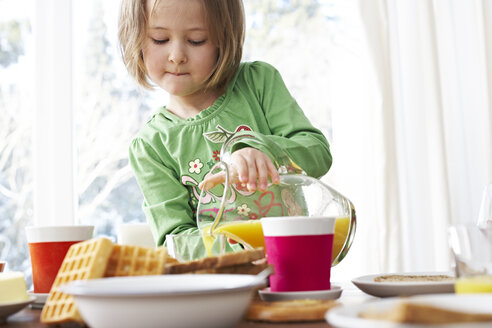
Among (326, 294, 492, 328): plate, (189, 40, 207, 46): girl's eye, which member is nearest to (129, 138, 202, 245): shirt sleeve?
(189, 40, 207, 46): girl's eye

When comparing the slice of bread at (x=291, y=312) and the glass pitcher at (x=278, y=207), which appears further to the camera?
the glass pitcher at (x=278, y=207)

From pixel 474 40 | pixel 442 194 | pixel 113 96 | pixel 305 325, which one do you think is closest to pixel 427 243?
pixel 442 194

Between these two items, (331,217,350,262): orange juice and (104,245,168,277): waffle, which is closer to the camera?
(104,245,168,277): waffle

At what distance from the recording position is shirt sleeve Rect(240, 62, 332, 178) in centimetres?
138

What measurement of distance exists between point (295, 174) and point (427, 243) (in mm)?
1848

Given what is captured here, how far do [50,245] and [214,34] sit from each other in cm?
92

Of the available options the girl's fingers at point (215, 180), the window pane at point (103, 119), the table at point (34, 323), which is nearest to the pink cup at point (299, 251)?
the table at point (34, 323)

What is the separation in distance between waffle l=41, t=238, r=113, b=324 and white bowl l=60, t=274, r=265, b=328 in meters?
0.06

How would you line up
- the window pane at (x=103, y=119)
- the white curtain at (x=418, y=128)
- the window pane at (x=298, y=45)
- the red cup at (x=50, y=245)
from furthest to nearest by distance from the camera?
the window pane at (x=103, y=119), the window pane at (x=298, y=45), the white curtain at (x=418, y=128), the red cup at (x=50, y=245)

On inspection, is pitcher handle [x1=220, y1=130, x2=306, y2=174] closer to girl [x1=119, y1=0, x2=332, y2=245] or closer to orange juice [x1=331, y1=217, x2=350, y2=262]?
orange juice [x1=331, y1=217, x2=350, y2=262]

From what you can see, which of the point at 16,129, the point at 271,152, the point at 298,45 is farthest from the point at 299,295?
the point at 16,129

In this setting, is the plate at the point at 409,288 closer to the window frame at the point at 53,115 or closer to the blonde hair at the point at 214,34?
the blonde hair at the point at 214,34

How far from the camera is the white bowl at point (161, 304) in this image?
18.6 inches

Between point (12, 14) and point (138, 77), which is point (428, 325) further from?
point (12, 14)
